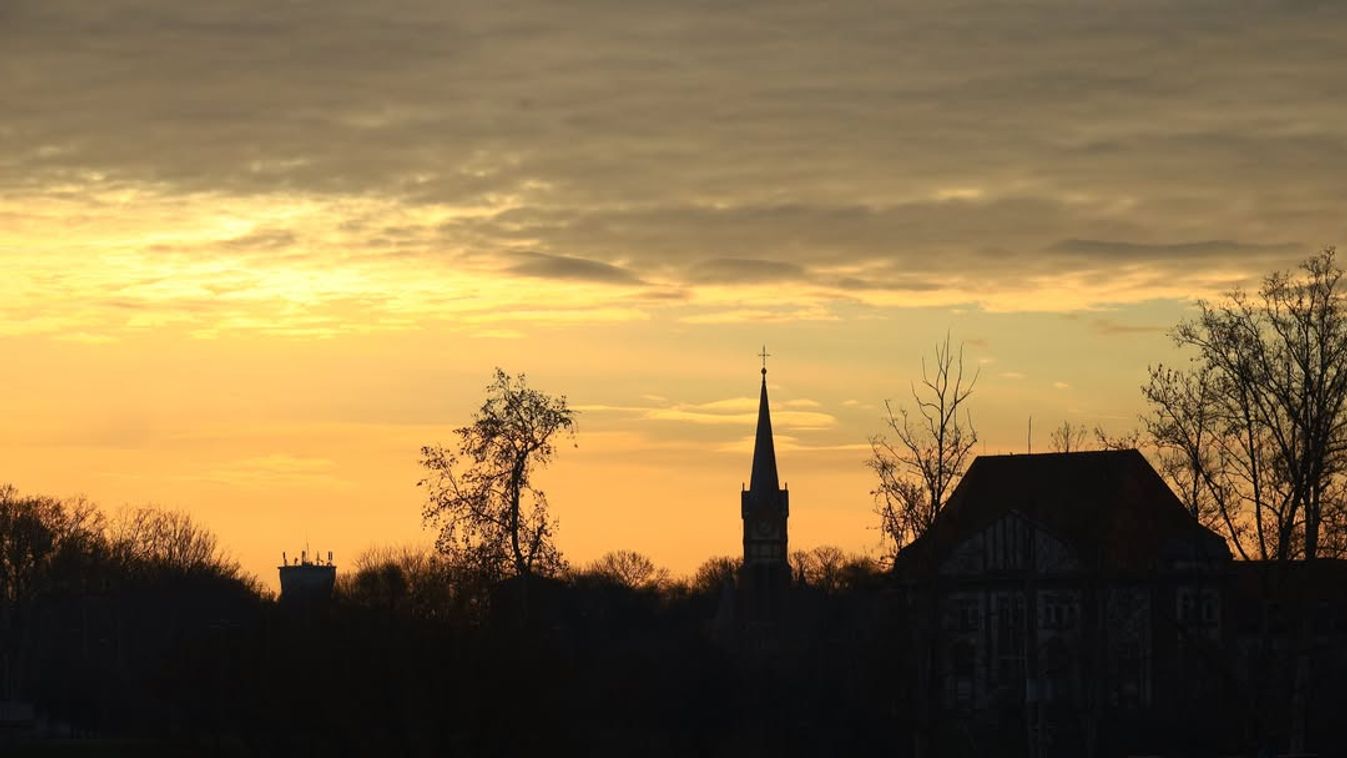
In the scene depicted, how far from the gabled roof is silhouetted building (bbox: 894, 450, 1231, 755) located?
0.13 m

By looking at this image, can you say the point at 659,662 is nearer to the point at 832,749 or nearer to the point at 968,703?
the point at 832,749

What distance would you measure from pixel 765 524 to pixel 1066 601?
8695 centimetres

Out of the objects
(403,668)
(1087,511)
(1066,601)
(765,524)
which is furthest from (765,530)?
(403,668)

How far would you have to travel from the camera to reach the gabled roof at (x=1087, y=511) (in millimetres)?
63219

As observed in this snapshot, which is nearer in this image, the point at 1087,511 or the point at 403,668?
the point at 403,668

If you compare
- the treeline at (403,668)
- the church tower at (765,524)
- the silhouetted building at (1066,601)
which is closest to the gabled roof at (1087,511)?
the silhouetted building at (1066,601)

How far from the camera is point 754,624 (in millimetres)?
168500

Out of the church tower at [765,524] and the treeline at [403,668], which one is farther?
the church tower at [765,524]

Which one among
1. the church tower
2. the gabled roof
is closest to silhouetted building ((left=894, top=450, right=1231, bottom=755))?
the gabled roof

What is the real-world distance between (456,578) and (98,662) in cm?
6269

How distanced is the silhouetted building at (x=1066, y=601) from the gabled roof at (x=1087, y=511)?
13 centimetres

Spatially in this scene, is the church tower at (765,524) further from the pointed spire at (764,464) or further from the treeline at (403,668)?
the treeline at (403,668)

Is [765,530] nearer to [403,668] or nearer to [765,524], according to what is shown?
[765,524]

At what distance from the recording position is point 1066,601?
102 metres
